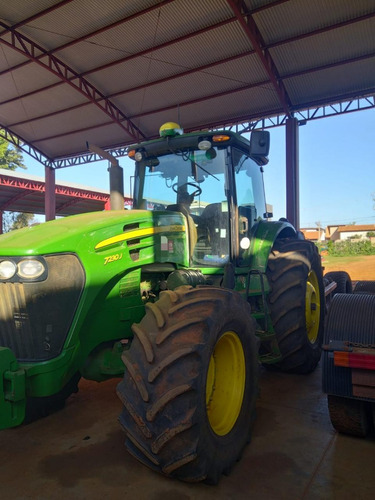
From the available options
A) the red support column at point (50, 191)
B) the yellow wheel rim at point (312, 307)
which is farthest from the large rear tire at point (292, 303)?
the red support column at point (50, 191)

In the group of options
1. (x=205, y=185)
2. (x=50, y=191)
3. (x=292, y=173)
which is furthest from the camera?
(x=50, y=191)

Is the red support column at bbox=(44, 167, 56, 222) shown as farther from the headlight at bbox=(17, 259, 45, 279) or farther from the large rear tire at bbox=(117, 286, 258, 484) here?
the large rear tire at bbox=(117, 286, 258, 484)

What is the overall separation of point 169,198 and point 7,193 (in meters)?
24.6

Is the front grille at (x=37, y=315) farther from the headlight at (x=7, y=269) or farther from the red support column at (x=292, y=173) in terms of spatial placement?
the red support column at (x=292, y=173)

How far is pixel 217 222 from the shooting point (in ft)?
13.3

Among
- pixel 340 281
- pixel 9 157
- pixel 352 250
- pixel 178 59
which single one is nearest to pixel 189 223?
pixel 340 281

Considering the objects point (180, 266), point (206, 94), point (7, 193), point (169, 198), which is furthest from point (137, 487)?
point (7, 193)

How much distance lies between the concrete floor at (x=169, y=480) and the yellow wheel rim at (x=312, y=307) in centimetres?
129

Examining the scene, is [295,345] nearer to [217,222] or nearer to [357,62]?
[217,222]

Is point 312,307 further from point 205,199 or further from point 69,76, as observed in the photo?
point 69,76

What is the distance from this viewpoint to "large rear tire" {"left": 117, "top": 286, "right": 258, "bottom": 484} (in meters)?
2.29

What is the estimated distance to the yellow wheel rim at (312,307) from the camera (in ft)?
15.8

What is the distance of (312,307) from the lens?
483cm

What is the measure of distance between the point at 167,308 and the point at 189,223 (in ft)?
4.43
